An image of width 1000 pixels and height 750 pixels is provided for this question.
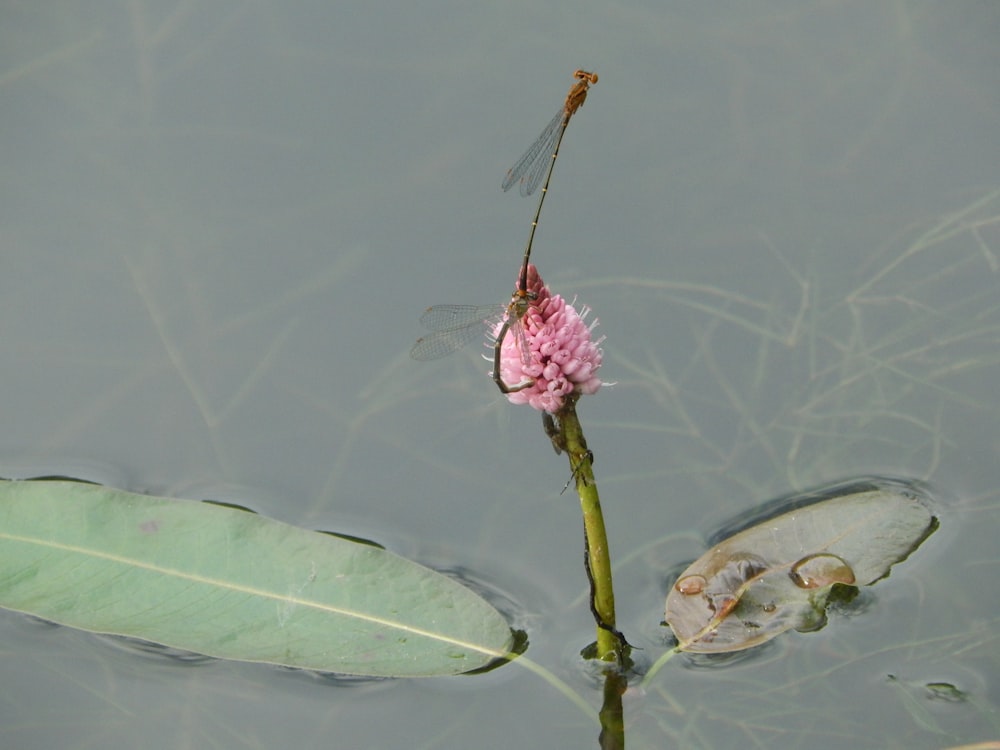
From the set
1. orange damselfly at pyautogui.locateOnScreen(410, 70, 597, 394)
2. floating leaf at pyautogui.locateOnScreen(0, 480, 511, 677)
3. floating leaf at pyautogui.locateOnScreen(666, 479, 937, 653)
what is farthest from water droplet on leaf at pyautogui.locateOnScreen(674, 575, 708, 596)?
orange damselfly at pyautogui.locateOnScreen(410, 70, 597, 394)

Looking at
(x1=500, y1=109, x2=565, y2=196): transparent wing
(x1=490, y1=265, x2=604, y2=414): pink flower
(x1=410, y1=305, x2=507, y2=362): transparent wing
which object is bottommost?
(x1=490, y1=265, x2=604, y2=414): pink flower

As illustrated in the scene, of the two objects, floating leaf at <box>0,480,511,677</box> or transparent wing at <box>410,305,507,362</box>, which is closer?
floating leaf at <box>0,480,511,677</box>

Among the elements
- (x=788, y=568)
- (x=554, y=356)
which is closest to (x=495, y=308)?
(x=554, y=356)

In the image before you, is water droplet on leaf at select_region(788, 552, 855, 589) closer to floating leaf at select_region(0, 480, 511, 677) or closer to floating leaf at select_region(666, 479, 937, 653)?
floating leaf at select_region(666, 479, 937, 653)

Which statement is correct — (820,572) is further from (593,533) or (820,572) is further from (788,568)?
(593,533)

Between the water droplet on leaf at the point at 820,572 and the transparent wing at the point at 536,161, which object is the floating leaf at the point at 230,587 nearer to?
the water droplet on leaf at the point at 820,572

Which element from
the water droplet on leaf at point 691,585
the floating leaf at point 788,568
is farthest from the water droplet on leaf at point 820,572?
the water droplet on leaf at point 691,585
